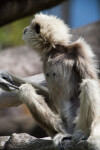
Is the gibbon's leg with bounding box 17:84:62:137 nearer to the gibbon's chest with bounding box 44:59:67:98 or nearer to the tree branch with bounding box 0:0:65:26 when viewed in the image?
the gibbon's chest with bounding box 44:59:67:98

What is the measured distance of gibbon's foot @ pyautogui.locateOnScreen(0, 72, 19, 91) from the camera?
7242 millimetres

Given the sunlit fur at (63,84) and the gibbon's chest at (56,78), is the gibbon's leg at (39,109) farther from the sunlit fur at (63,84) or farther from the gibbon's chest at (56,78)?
the gibbon's chest at (56,78)

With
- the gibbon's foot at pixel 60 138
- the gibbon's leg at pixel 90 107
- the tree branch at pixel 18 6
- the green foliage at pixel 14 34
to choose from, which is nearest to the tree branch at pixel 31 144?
the gibbon's foot at pixel 60 138

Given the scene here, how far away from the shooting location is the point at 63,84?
23.5 feet

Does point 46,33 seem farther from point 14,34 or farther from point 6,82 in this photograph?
point 14,34

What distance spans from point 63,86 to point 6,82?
1052 millimetres

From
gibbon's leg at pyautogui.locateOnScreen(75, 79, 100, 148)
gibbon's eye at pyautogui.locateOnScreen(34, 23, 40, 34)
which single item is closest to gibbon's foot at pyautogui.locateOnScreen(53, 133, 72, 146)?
gibbon's leg at pyautogui.locateOnScreen(75, 79, 100, 148)

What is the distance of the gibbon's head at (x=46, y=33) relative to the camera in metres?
7.43

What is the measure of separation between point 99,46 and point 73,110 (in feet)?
27.3

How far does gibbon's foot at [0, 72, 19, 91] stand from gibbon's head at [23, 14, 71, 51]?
76 centimetres

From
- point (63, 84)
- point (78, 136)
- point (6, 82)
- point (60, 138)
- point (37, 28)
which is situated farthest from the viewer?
point (37, 28)

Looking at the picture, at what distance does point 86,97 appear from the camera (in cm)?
633

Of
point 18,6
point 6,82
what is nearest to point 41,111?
point 6,82

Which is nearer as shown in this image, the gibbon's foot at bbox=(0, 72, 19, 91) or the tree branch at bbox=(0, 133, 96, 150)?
the tree branch at bbox=(0, 133, 96, 150)
